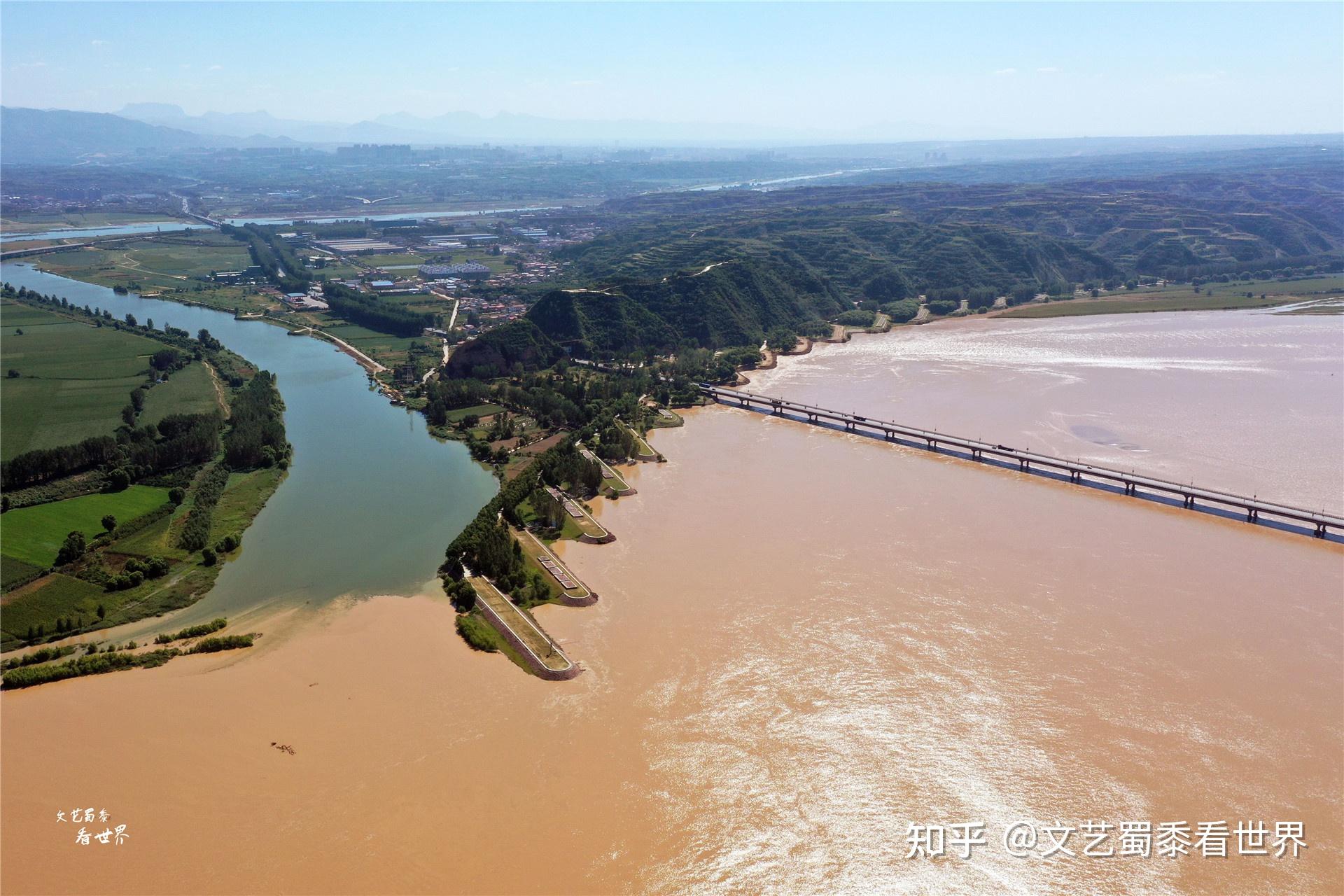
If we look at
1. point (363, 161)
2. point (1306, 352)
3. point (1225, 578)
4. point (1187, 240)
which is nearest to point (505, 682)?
point (1225, 578)

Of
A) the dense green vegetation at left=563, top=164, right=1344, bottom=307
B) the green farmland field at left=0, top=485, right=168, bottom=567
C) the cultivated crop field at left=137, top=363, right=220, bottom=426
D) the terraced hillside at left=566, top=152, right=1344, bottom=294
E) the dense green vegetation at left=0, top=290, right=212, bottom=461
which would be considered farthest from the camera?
the terraced hillside at left=566, top=152, right=1344, bottom=294

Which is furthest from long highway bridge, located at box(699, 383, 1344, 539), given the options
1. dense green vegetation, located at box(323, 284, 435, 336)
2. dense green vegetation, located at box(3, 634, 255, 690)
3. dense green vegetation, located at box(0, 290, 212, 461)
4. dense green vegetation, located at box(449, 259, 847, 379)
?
dense green vegetation, located at box(0, 290, 212, 461)

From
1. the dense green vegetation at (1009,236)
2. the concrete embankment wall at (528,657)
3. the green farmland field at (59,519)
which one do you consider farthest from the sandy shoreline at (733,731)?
the dense green vegetation at (1009,236)

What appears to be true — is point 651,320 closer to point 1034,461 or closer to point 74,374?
point 1034,461

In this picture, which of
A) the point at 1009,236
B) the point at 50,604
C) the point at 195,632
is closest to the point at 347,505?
the point at 195,632

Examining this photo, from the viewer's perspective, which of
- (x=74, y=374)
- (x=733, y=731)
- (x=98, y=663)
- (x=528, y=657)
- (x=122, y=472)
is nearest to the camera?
(x=733, y=731)

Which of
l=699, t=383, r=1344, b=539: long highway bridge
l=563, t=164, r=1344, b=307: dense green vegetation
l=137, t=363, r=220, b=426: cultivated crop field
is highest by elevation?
l=563, t=164, r=1344, b=307: dense green vegetation

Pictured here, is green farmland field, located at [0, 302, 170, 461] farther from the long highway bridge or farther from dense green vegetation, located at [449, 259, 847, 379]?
the long highway bridge

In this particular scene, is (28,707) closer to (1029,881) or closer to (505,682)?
(505,682)
